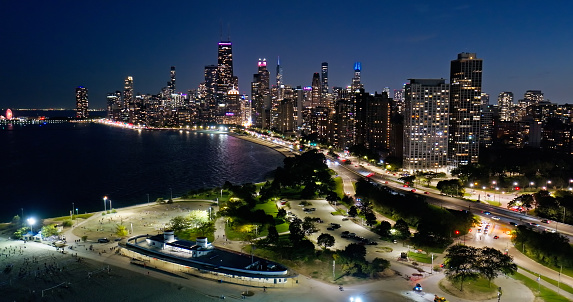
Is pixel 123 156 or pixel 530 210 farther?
pixel 123 156

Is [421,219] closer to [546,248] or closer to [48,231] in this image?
[546,248]

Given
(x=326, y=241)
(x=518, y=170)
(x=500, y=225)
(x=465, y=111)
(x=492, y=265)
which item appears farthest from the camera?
(x=465, y=111)

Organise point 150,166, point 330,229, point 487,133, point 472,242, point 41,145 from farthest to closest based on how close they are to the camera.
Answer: point 41,145, point 487,133, point 150,166, point 330,229, point 472,242

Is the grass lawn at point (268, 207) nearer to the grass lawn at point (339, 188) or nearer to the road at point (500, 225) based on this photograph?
the grass lawn at point (339, 188)

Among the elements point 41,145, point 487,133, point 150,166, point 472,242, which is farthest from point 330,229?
point 41,145

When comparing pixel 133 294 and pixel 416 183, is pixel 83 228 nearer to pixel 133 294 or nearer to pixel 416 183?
pixel 133 294

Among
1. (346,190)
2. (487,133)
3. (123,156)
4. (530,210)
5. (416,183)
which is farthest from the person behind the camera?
(487,133)

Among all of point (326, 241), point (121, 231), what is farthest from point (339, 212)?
point (121, 231)
